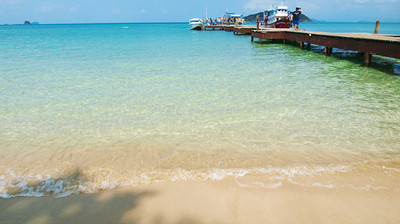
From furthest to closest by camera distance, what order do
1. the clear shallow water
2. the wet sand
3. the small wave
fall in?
the clear shallow water → the small wave → the wet sand

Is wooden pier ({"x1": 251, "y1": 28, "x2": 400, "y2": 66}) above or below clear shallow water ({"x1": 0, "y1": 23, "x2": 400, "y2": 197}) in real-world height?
above

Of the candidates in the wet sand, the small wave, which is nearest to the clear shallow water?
the small wave

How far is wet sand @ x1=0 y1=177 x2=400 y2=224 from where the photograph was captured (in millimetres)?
2867

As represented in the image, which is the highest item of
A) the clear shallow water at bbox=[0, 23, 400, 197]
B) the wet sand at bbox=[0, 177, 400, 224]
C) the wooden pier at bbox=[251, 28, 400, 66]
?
the wooden pier at bbox=[251, 28, 400, 66]

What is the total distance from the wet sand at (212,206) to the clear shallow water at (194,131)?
227mm

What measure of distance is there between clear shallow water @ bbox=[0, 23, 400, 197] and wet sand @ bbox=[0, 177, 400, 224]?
227 mm

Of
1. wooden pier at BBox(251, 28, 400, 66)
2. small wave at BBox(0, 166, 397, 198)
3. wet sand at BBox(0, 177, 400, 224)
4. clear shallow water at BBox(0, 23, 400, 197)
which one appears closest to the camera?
wet sand at BBox(0, 177, 400, 224)

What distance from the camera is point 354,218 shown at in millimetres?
2836

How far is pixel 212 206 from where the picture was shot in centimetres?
306

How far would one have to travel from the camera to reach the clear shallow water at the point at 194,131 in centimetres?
377

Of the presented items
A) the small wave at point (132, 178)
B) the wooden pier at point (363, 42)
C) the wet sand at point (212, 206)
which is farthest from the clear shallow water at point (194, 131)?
the wooden pier at point (363, 42)

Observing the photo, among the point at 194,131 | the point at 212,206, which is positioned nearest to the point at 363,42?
the point at 194,131

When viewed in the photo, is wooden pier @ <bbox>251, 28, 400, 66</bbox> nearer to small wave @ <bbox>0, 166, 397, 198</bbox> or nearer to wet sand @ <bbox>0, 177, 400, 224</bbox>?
small wave @ <bbox>0, 166, 397, 198</bbox>

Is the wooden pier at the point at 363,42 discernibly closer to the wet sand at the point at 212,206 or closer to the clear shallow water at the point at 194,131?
the clear shallow water at the point at 194,131
